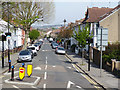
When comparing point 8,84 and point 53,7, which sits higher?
point 53,7

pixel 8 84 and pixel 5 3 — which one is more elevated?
pixel 5 3

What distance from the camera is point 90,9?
3725cm

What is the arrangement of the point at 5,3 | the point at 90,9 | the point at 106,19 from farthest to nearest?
the point at 90,9 < the point at 106,19 < the point at 5,3

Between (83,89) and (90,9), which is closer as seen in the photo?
(83,89)

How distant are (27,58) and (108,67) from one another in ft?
34.8

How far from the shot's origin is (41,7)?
39.6m

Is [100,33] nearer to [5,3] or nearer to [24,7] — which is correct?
[5,3]

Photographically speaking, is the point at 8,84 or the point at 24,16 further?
the point at 24,16

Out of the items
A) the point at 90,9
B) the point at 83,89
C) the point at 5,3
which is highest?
the point at 90,9

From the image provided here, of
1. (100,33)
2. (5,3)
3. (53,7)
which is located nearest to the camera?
(100,33)

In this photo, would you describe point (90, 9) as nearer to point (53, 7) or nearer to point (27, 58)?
point (53, 7)

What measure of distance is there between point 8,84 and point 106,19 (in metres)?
24.4

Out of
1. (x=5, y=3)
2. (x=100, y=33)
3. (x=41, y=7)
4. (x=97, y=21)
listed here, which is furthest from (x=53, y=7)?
(x=100, y=33)

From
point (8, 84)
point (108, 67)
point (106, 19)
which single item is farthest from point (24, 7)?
point (8, 84)
